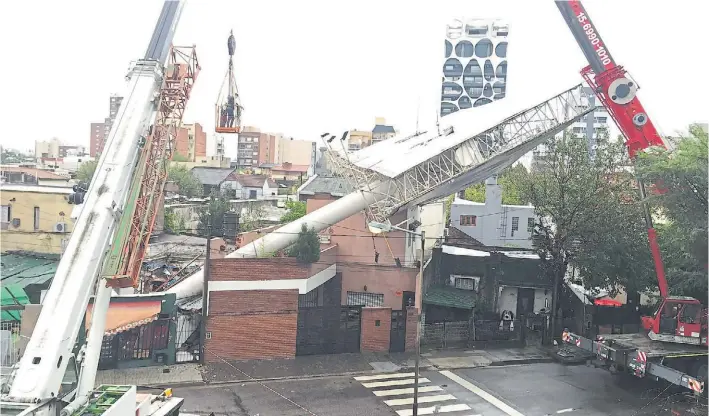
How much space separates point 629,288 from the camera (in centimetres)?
2630

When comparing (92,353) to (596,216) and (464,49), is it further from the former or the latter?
(464,49)

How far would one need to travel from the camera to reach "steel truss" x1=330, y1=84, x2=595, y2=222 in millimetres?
22938

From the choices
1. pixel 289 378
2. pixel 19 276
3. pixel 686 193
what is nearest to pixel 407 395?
pixel 289 378

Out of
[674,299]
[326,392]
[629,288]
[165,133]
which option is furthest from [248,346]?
[629,288]

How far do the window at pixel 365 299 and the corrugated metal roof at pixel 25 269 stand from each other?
12.1m

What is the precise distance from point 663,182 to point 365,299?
512 inches

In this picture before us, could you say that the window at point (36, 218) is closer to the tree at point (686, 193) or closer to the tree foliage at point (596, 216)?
the tree foliage at point (596, 216)

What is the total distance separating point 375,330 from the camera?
77.7 ft

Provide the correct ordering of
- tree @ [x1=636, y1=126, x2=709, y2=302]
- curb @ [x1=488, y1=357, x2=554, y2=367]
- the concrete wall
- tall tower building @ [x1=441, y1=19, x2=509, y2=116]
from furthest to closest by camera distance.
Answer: tall tower building @ [x1=441, y1=19, x2=509, y2=116] < the concrete wall < curb @ [x1=488, y1=357, x2=554, y2=367] < tree @ [x1=636, y1=126, x2=709, y2=302]

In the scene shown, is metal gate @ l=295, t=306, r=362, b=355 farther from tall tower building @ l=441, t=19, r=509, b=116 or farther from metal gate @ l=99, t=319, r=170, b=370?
tall tower building @ l=441, t=19, r=509, b=116

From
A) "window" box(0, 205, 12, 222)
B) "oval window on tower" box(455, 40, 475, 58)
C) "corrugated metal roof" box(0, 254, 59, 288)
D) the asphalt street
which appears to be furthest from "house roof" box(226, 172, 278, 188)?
"oval window on tower" box(455, 40, 475, 58)

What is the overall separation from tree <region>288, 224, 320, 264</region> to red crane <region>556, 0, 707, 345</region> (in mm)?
11769

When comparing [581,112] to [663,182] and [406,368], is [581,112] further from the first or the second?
[406,368]

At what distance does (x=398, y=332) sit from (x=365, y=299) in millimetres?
3054
